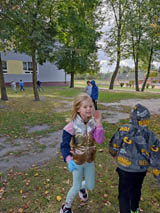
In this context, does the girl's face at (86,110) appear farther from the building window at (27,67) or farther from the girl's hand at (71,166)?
the building window at (27,67)

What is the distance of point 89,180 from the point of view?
2.36 meters

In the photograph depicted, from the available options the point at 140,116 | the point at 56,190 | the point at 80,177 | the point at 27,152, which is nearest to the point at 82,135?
the point at 80,177

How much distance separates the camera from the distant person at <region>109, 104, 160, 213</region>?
6.04 ft

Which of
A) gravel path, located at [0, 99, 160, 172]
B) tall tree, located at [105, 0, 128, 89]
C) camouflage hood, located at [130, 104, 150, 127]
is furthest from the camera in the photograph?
tall tree, located at [105, 0, 128, 89]

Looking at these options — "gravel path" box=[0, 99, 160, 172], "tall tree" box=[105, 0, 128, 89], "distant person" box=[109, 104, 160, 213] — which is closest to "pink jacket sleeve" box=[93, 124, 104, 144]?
"distant person" box=[109, 104, 160, 213]

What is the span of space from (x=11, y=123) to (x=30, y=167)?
3.81 m

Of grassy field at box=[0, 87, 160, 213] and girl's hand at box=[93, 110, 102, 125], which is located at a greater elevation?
girl's hand at box=[93, 110, 102, 125]

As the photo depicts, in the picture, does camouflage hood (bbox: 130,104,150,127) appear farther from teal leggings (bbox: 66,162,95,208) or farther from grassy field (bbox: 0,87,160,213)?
grassy field (bbox: 0,87,160,213)

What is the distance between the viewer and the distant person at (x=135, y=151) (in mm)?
1840

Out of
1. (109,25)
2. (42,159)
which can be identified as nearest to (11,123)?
(42,159)

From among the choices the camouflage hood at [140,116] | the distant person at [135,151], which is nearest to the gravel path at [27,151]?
the distant person at [135,151]

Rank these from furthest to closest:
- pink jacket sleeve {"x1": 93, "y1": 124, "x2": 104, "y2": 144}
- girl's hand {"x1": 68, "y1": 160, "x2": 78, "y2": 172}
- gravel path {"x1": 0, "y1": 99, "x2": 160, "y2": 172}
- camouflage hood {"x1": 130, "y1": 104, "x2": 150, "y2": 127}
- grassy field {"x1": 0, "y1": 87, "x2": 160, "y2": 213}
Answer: gravel path {"x1": 0, "y1": 99, "x2": 160, "y2": 172} < grassy field {"x1": 0, "y1": 87, "x2": 160, "y2": 213} < pink jacket sleeve {"x1": 93, "y1": 124, "x2": 104, "y2": 144} < girl's hand {"x1": 68, "y1": 160, "x2": 78, "y2": 172} < camouflage hood {"x1": 130, "y1": 104, "x2": 150, "y2": 127}

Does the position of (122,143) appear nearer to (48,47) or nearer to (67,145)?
(67,145)

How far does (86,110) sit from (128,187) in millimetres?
1088
